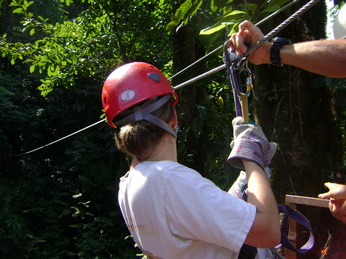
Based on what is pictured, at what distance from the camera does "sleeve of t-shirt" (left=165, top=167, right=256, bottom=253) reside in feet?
3.64

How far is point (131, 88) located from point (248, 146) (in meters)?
0.50

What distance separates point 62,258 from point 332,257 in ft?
15.8

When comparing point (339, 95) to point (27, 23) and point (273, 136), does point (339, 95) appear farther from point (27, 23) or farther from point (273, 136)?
point (27, 23)

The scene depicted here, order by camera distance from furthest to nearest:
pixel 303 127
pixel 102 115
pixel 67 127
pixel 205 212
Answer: pixel 67 127
pixel 102 115
pixel 303 127
pixel 205 212

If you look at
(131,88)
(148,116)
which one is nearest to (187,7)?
(131,88)

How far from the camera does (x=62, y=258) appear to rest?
5.90 metres

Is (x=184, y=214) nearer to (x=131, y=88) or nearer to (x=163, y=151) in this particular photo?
(x=163, y=151)

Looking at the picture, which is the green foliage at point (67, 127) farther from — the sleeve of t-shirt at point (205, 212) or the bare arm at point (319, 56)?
the sleeve of t-shirt at point (205, 212)

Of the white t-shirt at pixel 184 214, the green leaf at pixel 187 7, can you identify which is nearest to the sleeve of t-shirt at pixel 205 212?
the white t-shirt at pixel 184 214

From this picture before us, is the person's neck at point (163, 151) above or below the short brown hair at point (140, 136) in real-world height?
below

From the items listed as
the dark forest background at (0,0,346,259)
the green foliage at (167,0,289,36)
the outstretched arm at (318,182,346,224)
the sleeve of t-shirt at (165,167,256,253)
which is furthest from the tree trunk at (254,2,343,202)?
the sleeve of t-shirt at (165,167,256,253)

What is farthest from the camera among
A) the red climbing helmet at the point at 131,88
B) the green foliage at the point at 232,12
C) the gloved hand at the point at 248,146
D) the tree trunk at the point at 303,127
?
the tree trunk at the point at 303,127

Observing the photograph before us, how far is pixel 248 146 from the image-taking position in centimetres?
129

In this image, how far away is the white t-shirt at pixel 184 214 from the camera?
43.8 inches
